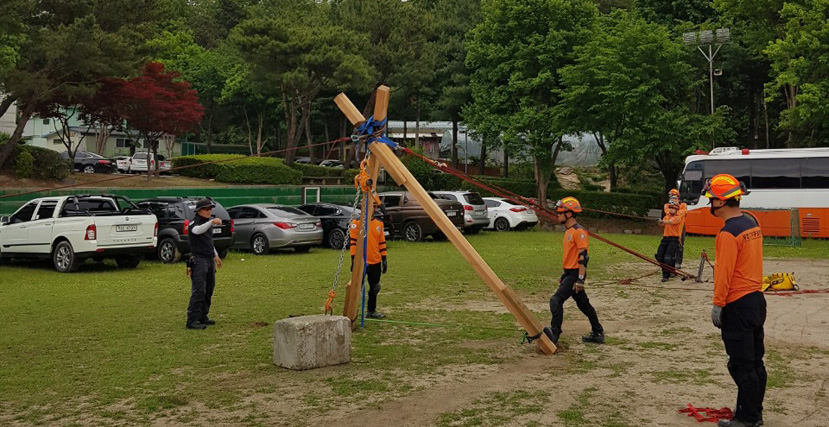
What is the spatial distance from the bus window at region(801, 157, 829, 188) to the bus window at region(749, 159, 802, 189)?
9.5 inches

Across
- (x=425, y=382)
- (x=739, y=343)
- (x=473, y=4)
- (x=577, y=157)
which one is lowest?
(x=425, y=382)

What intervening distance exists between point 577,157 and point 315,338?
6409 centimetres

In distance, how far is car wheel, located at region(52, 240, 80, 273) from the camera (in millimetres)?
17047

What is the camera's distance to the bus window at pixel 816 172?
94.1 feet

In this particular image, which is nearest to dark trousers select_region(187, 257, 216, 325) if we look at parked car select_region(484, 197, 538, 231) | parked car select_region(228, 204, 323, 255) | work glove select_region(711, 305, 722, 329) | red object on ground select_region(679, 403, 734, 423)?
red object on ground select_region(679, 403, 734, 423)

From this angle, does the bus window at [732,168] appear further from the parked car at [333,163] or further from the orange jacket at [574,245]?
the parked car at [333,163]

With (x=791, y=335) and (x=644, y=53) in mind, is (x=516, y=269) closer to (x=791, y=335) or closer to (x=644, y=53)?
(x=791, y=335)

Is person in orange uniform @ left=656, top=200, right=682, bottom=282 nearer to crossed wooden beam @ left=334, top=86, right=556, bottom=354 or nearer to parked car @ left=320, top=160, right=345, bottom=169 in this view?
crossed wooden beam @ left=334, top=86, right=556, bottom=354

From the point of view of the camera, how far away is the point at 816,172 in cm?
2883

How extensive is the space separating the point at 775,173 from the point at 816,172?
139cm

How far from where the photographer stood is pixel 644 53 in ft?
115

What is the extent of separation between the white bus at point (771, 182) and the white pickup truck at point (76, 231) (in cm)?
2054

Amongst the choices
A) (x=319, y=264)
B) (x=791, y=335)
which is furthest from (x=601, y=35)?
(x=791, y=335)

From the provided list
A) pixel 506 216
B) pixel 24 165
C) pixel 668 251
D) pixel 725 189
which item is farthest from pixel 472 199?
pixel 725 189
